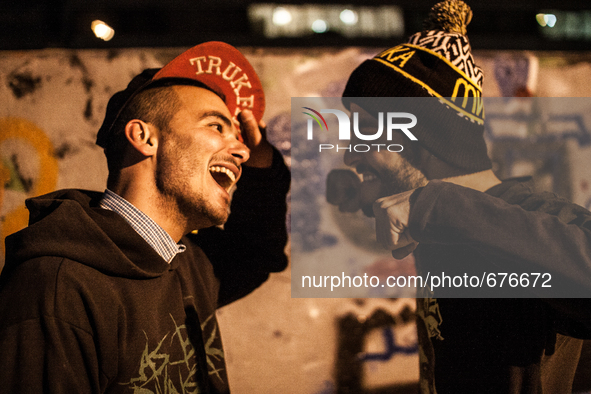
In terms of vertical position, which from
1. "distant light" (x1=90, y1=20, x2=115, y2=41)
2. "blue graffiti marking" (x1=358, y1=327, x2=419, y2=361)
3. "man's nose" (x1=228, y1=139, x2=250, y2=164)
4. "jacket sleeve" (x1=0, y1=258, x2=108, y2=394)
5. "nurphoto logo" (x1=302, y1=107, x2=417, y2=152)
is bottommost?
"blue graffiti marking" (x1=358, y1=327, x2=419, y2=361)

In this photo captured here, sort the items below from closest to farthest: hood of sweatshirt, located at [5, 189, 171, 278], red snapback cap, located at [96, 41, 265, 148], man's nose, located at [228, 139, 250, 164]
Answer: hood of sweatshirt, located at [5, 189, 171, 278] → man's nose, located at [228, 139, 250, 164] → red snapback cap, located at [96, 41, 265, 148]

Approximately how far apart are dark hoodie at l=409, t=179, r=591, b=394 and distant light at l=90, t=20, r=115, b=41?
152 cm

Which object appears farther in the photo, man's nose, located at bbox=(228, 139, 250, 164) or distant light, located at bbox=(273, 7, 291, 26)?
distant light, located at bbox=(273, 7, 291, 26)

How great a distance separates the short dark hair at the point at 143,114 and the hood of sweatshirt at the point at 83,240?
270 mm

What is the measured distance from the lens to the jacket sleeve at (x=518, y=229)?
1312mm

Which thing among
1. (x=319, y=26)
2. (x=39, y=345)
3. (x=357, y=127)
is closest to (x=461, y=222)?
(x=357, y=127)

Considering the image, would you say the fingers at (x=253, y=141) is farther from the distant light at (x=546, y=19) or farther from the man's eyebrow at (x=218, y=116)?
the distant light at (x=546, y=19)

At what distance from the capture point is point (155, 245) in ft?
4.59

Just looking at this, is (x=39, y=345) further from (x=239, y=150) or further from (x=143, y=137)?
(x=239, y=150)

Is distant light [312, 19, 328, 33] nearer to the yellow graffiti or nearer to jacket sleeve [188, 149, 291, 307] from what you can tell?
jacket sleeve [188, 149, 291, 307]

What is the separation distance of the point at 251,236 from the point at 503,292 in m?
1.03

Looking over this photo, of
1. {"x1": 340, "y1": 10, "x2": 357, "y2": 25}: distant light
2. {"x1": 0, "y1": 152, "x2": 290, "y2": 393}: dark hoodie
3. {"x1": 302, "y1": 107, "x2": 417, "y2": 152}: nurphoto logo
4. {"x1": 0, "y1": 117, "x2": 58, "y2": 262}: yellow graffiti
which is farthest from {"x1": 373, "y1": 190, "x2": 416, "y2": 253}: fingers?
{"x1": 0, "y1": 117, "x2": 58, "y2": 262}: yellow graffiti

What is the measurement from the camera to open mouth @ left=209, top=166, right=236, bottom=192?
1536 millimetres

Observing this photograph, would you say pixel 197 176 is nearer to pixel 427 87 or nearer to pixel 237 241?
pixel 237 241
